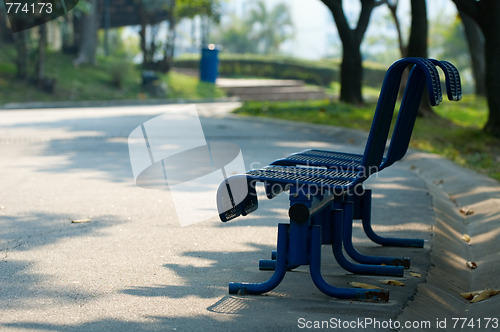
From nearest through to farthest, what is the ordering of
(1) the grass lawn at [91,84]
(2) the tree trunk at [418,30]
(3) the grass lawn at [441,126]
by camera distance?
(3) the grass lawn at [441,126] < (2) the tree trunk at [418,30] < (1) the grass lawn at [91,84]

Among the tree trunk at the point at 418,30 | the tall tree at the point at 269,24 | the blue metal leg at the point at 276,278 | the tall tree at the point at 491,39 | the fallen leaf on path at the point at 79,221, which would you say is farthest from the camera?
the tall tree at the point at 269,24

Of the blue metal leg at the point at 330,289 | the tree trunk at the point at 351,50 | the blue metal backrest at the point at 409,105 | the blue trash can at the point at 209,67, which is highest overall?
the blue metal backrest at the point at 409,105

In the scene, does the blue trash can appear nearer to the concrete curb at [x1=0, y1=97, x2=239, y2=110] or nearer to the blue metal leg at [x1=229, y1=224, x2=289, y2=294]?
the concrete curb at [x1=0, y1=97, x2=239, y2=110]

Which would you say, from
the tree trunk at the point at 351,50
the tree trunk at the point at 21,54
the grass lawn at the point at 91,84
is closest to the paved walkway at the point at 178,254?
the tree trunk at the point at 351,50

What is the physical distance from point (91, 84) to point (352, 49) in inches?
424

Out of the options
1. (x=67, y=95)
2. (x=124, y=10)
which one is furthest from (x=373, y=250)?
(x=124, y=10)

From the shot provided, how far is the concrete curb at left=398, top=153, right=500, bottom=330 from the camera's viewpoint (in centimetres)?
439

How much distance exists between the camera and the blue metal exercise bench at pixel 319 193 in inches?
167

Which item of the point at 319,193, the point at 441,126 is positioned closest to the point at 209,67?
the point at 441,126

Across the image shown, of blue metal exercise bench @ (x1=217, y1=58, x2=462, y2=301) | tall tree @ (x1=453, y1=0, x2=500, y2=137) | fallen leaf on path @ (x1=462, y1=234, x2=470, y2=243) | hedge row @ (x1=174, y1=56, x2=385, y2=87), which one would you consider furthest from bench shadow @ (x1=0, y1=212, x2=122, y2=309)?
hedge row @ (x1=174, y1=56, x2=385, y2=87)

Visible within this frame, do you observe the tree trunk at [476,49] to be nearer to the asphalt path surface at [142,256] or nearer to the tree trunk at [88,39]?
the tree trunk at [88,39]

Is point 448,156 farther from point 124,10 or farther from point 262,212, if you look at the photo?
point 124,10

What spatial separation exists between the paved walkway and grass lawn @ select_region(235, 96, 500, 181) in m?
A: 1.23

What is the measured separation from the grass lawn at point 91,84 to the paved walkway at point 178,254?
13.9 m
